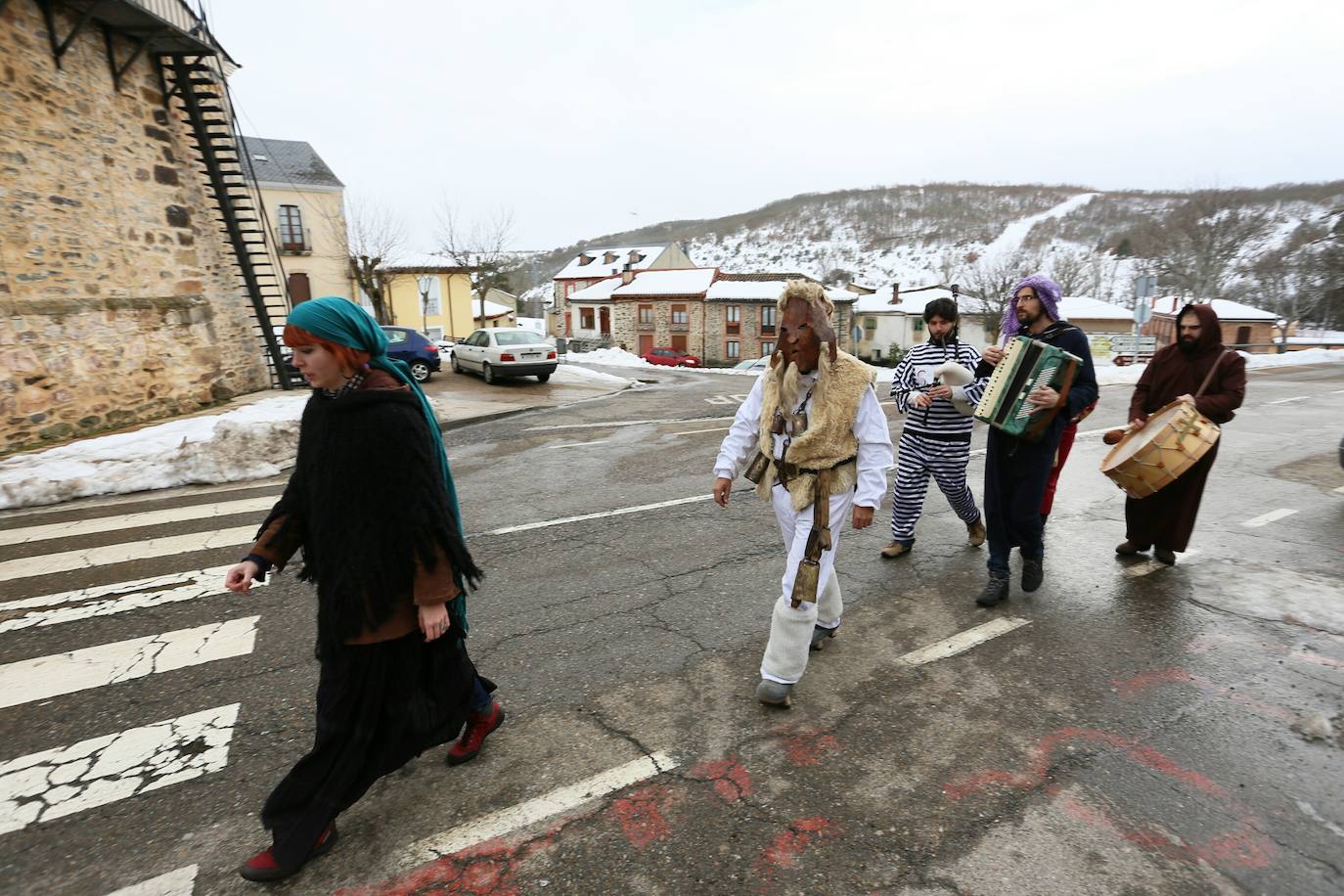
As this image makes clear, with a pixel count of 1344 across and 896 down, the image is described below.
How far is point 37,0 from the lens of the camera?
914 cm

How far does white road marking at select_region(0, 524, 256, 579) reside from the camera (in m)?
5.18

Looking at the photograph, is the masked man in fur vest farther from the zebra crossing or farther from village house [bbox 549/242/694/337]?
village house [bbox 549/242/694/337]

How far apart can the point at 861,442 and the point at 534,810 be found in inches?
82.3

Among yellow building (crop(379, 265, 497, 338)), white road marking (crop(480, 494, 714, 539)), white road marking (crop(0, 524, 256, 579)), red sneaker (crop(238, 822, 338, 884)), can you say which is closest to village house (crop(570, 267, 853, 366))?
yellow building (crop(379, 265, 497, 338))

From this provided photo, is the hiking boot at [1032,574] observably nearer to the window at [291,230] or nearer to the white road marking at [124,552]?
the white road marking at [124,552]

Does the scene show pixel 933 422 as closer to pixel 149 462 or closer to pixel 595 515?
pixel 595 515

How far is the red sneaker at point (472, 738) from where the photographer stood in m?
2.81

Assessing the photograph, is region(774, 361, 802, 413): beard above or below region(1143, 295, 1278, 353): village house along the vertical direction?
above

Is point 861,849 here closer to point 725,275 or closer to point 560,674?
point 560,674

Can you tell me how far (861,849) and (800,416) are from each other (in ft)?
5.76

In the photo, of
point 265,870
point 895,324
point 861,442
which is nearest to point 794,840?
point 861,442

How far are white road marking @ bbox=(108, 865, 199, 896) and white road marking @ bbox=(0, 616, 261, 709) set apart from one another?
1.67 metres

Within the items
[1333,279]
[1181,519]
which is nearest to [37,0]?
[1181,519]

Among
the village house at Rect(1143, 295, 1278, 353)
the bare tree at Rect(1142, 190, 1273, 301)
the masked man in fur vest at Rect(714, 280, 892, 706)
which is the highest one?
the bare tree at Rect(1142, 190, 1273, 301)
